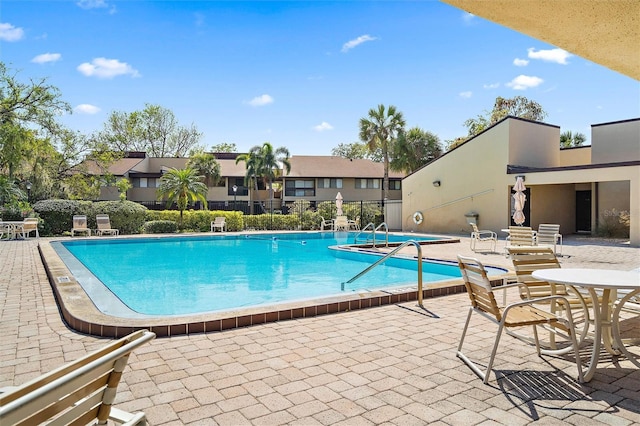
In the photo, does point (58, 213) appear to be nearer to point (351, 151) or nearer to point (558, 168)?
point (558, 168)

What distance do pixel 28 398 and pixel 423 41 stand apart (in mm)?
12437

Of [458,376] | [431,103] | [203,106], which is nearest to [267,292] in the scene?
[458,376]

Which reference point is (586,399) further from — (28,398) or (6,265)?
(6,265)

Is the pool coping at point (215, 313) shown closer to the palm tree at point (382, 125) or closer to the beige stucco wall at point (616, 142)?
the beige stucco wall at point (616, 142)

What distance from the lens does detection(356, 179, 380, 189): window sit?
124ft

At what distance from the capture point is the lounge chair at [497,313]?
3.31 meters

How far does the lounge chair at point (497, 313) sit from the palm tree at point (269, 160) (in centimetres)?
3147

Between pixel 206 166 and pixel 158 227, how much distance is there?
51.2 ft

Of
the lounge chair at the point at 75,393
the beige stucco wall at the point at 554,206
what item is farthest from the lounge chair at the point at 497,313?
the beige stucco wall at the point at 554,206

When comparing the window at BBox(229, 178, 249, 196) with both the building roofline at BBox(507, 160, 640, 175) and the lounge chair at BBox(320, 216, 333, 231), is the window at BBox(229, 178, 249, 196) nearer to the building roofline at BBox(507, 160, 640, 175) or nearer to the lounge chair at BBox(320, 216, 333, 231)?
the lounge chair at BBox(320, 216, 333, 231)

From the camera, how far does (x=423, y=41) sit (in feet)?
39.3

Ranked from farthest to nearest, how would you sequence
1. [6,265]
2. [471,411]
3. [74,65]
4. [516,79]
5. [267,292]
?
[516,79] < [74,65] < [6,265] < [267,292] < [471,411]

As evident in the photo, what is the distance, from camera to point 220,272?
36.4 feet

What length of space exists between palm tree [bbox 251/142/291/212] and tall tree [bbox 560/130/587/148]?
2068 centimetres
